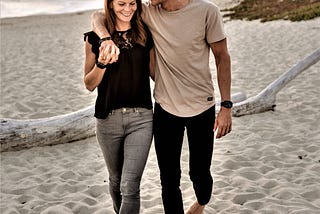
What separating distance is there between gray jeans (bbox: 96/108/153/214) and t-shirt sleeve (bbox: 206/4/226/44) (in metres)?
0.62

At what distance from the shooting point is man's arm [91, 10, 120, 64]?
248 cm

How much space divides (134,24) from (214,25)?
1.63ft

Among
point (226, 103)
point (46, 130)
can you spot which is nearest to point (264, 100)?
point (46, 130)

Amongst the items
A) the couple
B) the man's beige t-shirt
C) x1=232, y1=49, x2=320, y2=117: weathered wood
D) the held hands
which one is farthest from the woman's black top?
x1=232, y1=49, x2=320, y2=117: weathered wood

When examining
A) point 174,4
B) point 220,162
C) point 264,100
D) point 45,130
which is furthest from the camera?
point 264,100

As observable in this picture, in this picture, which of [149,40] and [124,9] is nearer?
[124,9]

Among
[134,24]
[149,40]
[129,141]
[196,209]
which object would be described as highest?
[134,24]

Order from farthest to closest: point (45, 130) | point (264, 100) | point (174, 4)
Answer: point (264, 100), point (45, 130), point (174, 4)

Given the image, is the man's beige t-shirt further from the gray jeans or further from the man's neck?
the gray jeans

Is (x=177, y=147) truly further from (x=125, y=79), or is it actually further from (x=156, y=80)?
(x=125, y=79)

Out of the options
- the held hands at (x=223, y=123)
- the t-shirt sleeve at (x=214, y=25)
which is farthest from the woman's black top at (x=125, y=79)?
the held hands at (x=223, y=123)

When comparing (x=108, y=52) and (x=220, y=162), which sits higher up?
Answer: (x=108, y=52)

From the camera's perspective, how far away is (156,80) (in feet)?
9.76

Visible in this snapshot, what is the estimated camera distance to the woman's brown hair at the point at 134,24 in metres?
2.76
